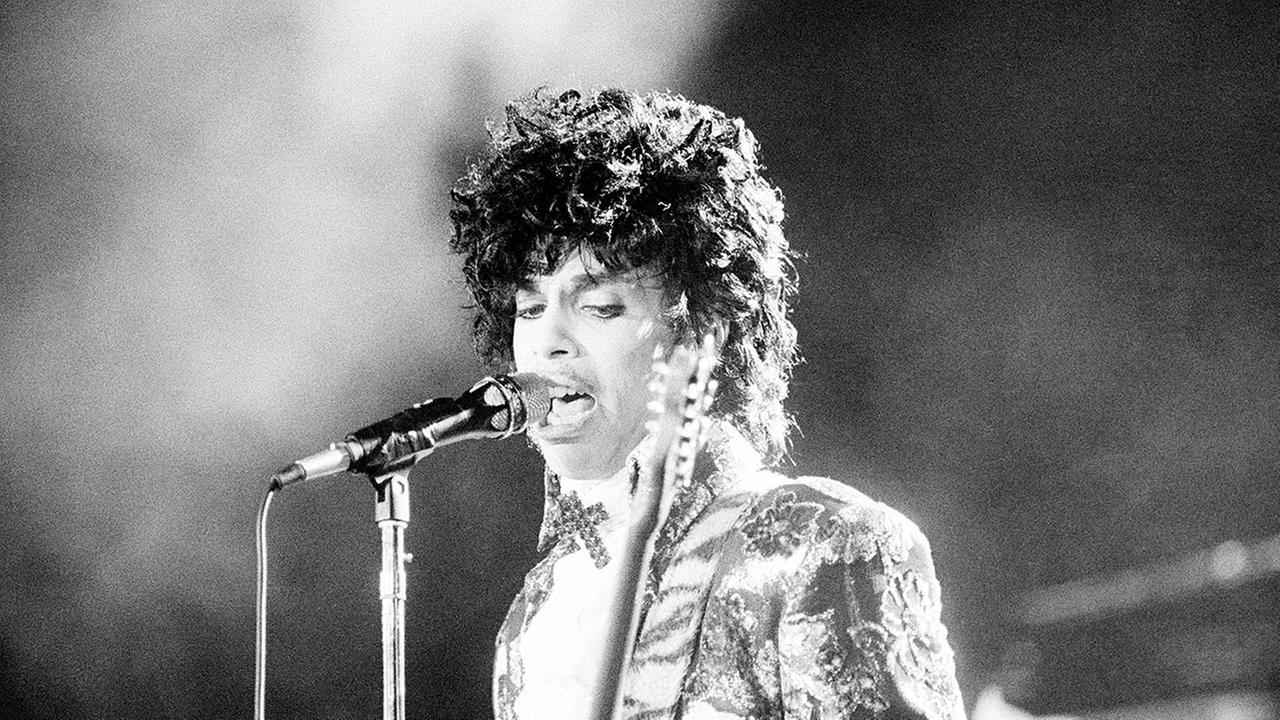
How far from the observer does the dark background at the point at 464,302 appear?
3.62m

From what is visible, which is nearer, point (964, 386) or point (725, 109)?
point (964, 386)

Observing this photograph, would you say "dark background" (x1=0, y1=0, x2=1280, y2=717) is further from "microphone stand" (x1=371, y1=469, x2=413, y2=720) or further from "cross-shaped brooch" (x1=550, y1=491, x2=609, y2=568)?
"microphone stand" (x1=371, y1=469, x2=413, y2=720)

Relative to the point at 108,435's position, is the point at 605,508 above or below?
below

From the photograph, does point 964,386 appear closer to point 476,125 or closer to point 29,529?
point 476,125

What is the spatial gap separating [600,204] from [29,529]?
2127 millimetres

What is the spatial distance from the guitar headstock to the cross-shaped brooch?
78 cm

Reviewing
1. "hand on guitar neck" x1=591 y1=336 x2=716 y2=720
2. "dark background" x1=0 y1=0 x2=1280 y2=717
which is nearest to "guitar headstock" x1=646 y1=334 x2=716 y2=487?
"hand on guitar neck" x1=591 y1=336 x2=716 y2=720

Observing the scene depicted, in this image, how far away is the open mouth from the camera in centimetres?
231

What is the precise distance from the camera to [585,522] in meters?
2.43

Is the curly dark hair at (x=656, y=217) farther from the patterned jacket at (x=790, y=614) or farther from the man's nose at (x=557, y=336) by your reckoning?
the patterned jacket at (x=790, y=614)

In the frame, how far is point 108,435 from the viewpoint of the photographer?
3779 mm

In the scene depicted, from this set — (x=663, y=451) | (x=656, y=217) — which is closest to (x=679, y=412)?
(x=663, y=451)

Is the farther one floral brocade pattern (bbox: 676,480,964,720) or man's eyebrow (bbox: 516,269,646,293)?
man's eyebrow (bbox: 516,269,646,293)

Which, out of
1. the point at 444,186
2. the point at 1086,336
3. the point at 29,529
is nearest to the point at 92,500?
the point at 29,529
